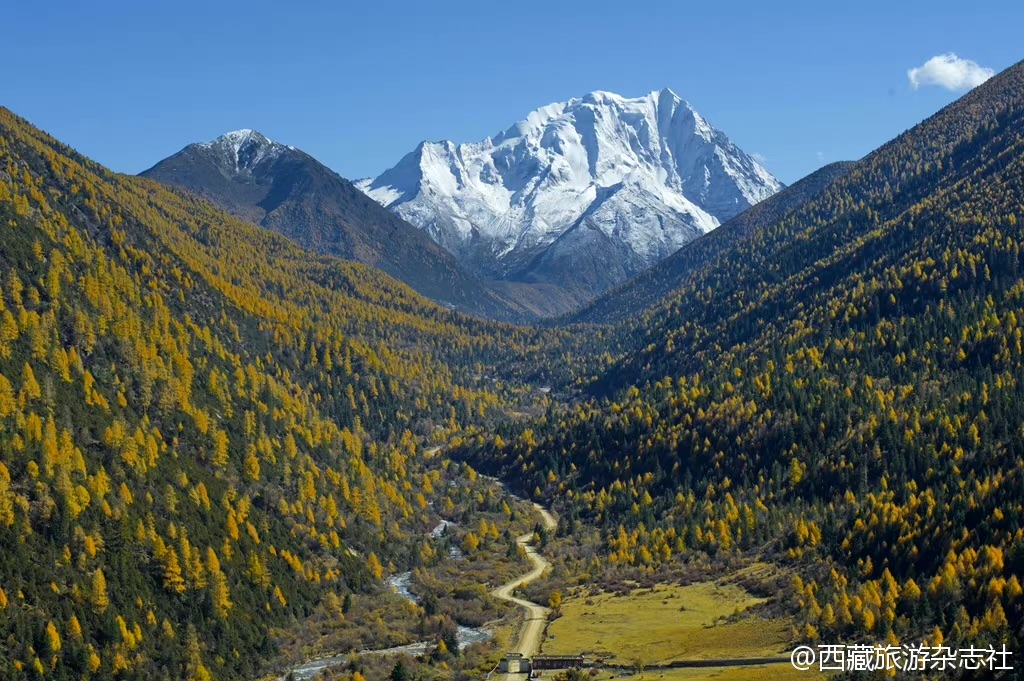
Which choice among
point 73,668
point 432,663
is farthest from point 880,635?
point 73,668

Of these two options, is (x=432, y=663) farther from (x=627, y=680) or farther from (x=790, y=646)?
(x=790, y=646)

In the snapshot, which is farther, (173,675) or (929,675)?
(173,675)

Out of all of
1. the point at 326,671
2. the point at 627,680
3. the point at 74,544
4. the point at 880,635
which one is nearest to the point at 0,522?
the point at 74,544

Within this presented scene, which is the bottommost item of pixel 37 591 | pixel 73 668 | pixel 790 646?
pixel 790 646

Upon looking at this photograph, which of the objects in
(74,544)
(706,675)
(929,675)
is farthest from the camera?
(74,544)

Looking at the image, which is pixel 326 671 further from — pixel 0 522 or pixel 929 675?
pixel 929 675

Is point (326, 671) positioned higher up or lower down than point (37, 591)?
lower down

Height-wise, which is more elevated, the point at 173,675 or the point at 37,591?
the point at 37,591

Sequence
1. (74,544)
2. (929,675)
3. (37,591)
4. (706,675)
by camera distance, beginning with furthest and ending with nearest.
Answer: (74,544)
(37,591)
(706,675)
(929,675)

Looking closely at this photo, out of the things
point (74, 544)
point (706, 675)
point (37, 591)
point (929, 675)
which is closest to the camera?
point (929, 675)
